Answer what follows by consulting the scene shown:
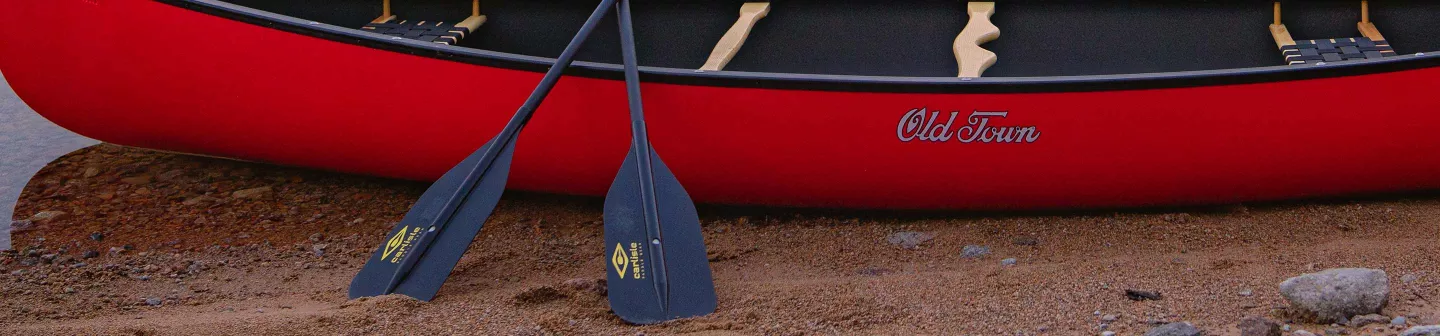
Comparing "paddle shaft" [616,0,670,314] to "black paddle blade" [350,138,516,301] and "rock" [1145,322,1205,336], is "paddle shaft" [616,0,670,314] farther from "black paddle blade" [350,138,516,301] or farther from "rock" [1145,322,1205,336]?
"rock" [1145,322,1205,336]

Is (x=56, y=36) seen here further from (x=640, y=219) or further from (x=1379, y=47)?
(x=1379, y=47)

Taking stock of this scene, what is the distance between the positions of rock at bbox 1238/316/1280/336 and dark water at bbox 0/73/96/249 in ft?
13.8

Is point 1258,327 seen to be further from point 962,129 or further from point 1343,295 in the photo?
point 962,129

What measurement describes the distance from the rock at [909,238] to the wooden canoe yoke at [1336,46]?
5.34ft

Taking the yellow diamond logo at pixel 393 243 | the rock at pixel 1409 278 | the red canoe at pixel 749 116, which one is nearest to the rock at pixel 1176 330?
the rock at pixel 1409 278

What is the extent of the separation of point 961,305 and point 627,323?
902 millimetres

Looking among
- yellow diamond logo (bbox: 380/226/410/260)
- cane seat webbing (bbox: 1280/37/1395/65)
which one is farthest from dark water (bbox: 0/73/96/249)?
cane seat webbing (bbox: 1280/37/1395/65)

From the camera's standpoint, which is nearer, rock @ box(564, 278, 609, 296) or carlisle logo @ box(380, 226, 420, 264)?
rock @ box(564, 278, 609, 296)

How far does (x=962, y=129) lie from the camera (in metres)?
3.93

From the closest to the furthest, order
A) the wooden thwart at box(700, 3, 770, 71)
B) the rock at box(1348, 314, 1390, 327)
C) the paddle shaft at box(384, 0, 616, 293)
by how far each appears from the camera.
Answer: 1. the rock at box(1348, 314, 1390, 327)
2. the paddle shaft at box(384, 0, 616, 293)
3. the wooden thwart at box(700, 3, 770, 71)

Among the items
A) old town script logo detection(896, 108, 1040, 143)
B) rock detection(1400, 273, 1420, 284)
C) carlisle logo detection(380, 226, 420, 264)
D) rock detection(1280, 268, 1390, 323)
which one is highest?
old town script logo detection(896, 108, 1040, 143)

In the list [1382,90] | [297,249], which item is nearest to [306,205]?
[297,249]

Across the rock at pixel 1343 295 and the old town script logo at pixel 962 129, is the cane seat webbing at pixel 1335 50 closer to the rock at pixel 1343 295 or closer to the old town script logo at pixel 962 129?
the old town script logo at pixel 962 129

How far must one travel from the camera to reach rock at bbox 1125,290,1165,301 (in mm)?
3293
